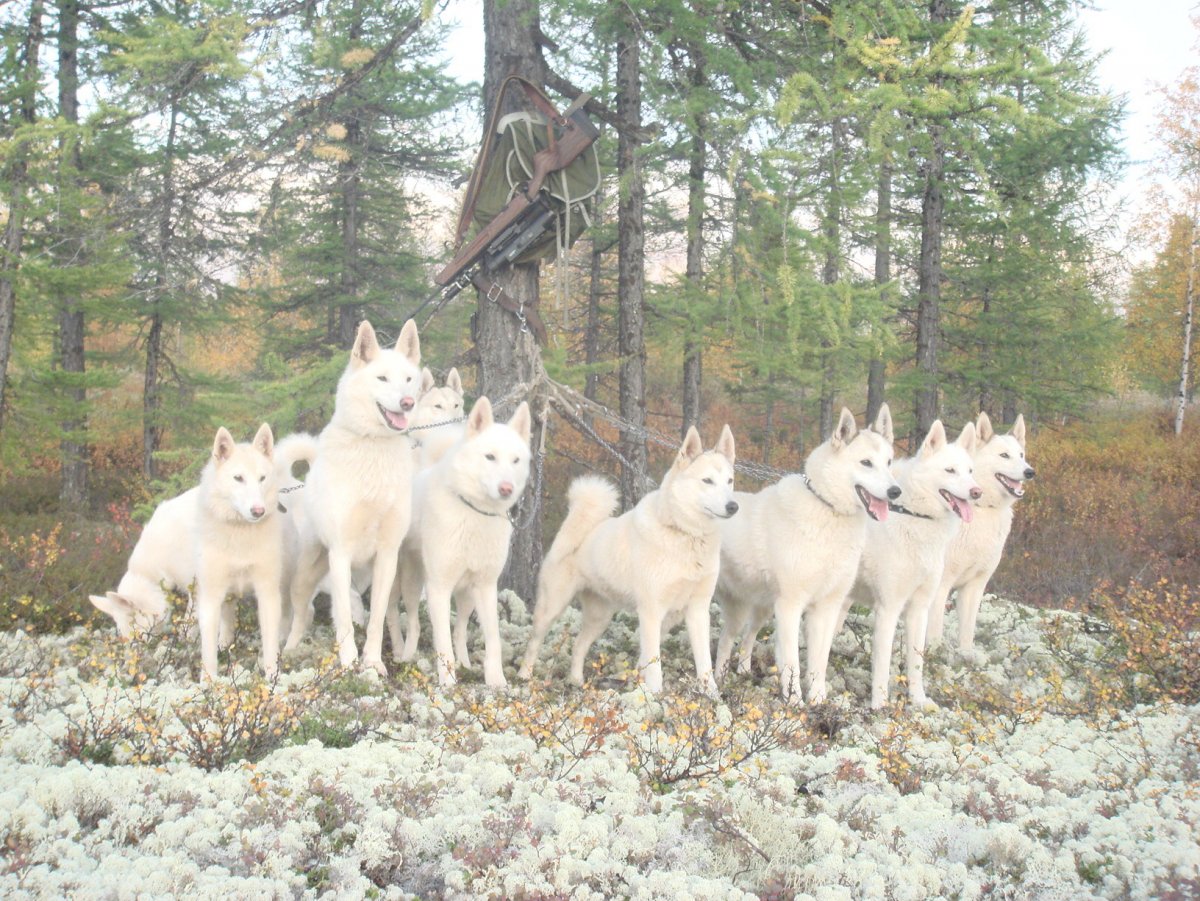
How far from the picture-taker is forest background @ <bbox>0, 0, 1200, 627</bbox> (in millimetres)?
7422

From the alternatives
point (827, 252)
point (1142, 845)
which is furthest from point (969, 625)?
point (1142, 845)

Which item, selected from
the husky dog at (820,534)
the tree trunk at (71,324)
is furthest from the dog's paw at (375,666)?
the tree trunk at (71,324)

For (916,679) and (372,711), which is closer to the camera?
(372,711)

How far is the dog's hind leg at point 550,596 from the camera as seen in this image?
6.42m

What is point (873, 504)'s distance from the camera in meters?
5.85

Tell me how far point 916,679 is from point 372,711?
11.7 ft

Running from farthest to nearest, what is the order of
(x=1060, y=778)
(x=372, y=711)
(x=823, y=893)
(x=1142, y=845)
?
(x=372, y=711) < (x=1060, y=778) < (x=1142, y=845) < (x=823, y=893)

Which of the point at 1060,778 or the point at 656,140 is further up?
the point at 656,140

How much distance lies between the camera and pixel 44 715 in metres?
4.38

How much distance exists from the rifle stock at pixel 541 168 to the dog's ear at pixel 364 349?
2324 mm

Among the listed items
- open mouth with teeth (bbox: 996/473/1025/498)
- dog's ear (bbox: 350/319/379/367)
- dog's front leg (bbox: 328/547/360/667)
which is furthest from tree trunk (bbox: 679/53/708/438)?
dog's front leg (bbox: 328/547/360/667)

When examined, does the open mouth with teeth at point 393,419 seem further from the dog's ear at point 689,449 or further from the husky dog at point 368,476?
the dog's ear at point 689,449

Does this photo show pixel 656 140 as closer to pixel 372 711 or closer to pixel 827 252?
pixel 827 252

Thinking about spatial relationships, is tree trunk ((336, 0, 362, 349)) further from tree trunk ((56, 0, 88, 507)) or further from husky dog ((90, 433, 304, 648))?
husky dog ((90, 433, 304, 648))
